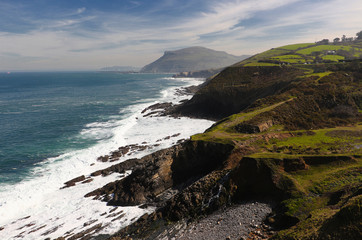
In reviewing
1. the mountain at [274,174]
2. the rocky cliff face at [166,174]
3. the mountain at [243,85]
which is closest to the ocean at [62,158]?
the rocky cliff face at [166,174]

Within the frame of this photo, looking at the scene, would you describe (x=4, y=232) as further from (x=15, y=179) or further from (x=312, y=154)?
(x=312, y=154)

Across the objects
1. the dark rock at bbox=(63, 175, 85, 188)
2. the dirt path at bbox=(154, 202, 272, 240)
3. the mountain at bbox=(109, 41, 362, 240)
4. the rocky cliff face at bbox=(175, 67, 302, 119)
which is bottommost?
the dark rock at bbox=(63, 175, 85, 188)

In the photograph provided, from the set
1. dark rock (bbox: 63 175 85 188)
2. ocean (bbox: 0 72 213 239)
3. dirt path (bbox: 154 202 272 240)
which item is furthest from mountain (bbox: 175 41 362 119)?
dirt path (bbox: 154 202 272 240)

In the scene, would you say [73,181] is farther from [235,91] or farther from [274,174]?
[235,91]

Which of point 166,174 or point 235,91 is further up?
point 235,91

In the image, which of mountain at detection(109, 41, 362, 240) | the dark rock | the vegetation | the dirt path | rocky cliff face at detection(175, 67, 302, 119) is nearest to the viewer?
the vegetation

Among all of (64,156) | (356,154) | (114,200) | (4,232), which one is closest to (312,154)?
(356,154)

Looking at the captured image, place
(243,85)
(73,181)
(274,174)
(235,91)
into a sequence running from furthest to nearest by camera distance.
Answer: (243,85), (235,91), (73,181), (274,174)

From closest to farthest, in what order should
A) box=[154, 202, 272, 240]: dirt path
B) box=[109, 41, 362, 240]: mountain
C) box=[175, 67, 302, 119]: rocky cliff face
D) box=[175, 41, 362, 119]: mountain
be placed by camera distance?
box=[109, 41, 362, 240]: mountain
box=[154, 202, 272, 240]: dirt path
box=[175, 41, 362, 119]: mountain
box=[175, 67, 302, 119]: rocky cliff face

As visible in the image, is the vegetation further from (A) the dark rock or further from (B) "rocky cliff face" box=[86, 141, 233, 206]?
(A) the dark rock

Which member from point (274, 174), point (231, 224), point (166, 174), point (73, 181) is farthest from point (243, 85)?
point (231, 224)

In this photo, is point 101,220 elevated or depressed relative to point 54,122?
depressed
